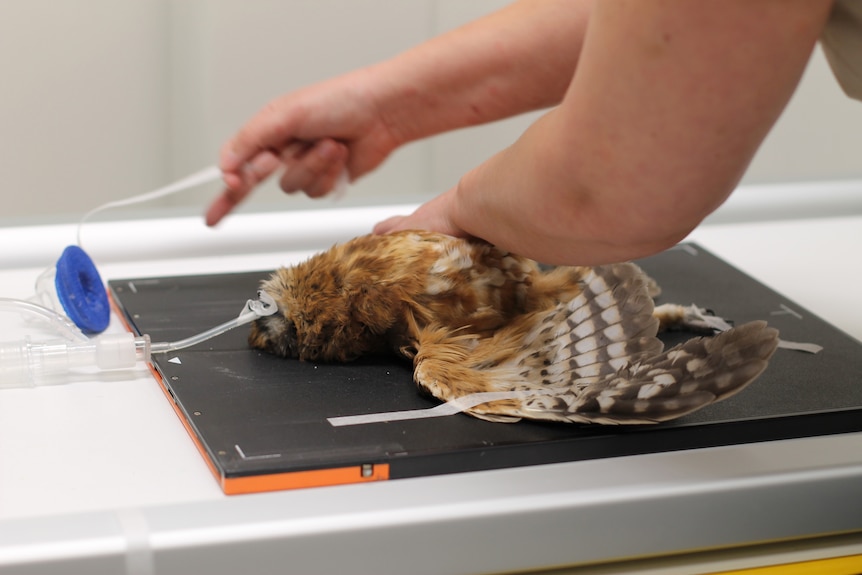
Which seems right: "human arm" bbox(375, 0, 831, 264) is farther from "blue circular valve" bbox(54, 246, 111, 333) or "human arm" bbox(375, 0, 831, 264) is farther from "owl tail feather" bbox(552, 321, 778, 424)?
"blue circular valve" bbox(54, 246, 111, 333)

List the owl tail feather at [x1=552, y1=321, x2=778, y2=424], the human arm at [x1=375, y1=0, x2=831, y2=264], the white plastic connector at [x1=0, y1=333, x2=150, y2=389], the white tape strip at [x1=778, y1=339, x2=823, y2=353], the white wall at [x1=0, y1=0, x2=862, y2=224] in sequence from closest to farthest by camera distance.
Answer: the human arm at [x1=375, y1=0, x2=831, y2=264] → the owl tail feather at [x1=552, y1=321, x2=778, y2=424] → the white plastic connector at [x1=0, y1=333, x2=150, y2=389] → the white tape strip at [x1=778, y1=339, x2=823, y2=353] → the white wall at [x1=0, y1=0, x2=862, y2=224]

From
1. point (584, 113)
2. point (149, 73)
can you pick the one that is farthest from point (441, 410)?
point (149, 73)

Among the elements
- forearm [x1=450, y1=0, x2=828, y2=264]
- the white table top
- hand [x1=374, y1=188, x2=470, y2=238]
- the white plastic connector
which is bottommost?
the white table top

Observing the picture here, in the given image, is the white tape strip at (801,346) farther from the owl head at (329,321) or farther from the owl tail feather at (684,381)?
the owl head at (329,321)

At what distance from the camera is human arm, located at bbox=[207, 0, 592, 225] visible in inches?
41.0

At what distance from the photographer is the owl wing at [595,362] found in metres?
0.79

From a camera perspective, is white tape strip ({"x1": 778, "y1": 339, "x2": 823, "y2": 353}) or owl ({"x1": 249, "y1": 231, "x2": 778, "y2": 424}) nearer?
owl ({"x1": 249, "y1": 231, "x2": 778, "y2": 424})

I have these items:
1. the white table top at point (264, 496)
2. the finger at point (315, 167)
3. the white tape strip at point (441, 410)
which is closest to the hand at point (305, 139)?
the finger at point (315, 167)

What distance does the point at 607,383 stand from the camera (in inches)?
32.7

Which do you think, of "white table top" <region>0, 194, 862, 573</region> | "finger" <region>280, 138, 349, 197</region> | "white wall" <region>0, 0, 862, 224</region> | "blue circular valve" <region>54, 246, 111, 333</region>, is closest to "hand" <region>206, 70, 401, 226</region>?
"finger" <region>280, 138, 349, 197</region>

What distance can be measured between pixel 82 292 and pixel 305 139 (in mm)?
257

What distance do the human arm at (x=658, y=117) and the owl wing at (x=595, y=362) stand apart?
97mm

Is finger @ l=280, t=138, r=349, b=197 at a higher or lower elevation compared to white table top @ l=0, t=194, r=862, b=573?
higher

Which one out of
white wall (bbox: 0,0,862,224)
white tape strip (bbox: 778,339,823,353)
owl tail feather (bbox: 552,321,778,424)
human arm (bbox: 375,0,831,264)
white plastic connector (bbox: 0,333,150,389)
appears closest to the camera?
human arm (bbox: 375,0,831,264)
